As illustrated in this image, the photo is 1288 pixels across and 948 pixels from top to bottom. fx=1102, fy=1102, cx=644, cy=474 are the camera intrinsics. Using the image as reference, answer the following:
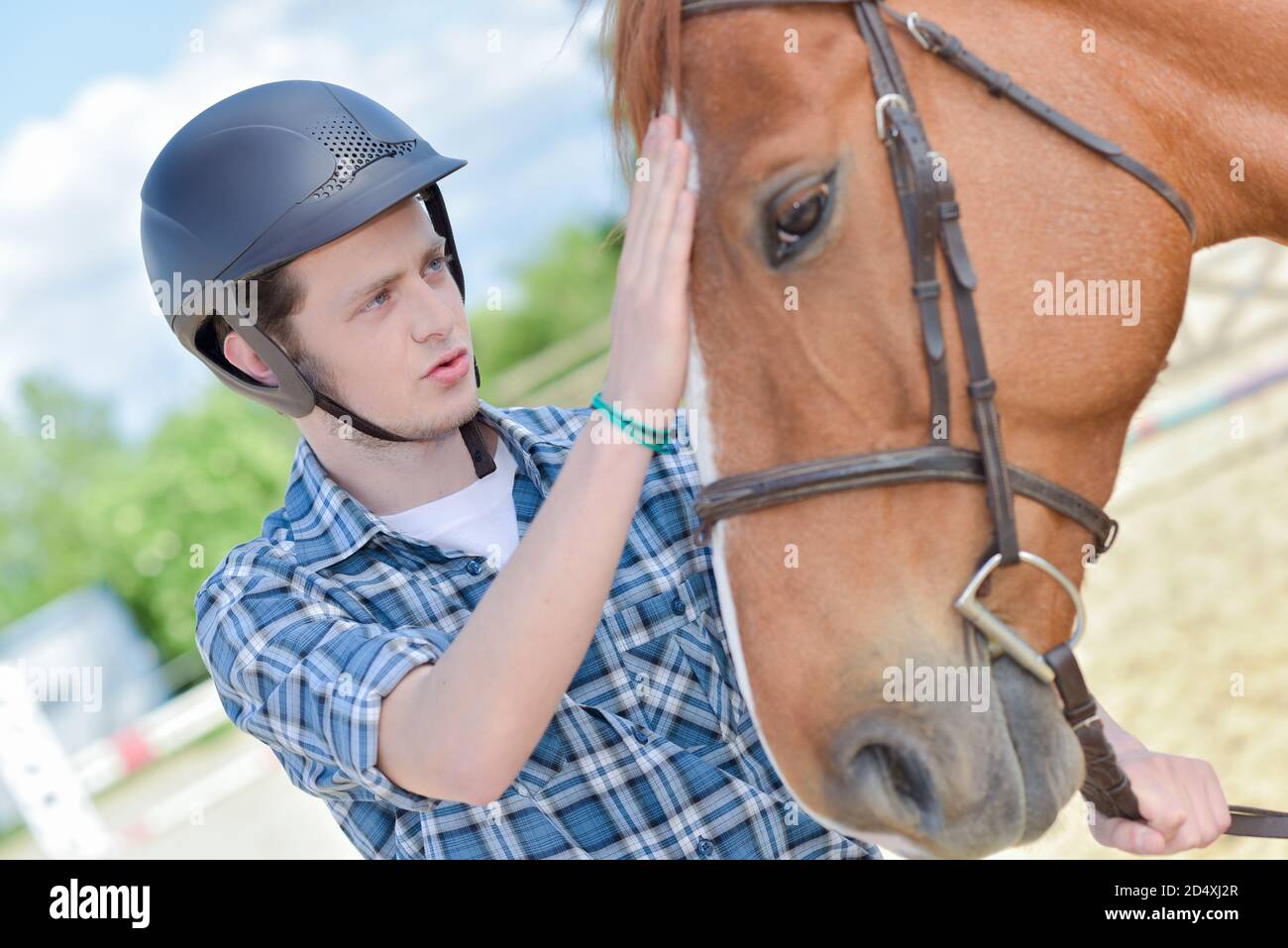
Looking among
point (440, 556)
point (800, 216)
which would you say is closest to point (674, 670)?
point (440, 556)

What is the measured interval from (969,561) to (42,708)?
12728 millimetres

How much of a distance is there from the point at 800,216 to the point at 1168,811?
1074mm

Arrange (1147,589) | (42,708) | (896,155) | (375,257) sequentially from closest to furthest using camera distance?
(896,155)
(375,257)
(1147,589)
(42,708)

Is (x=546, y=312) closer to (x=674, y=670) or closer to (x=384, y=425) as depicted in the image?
(x=384, y=425)

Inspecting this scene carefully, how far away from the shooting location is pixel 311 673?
1663 millimetres

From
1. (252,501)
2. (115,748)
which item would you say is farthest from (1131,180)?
(252,501)

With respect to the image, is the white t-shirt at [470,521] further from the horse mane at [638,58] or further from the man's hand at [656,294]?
the horse mane at [638,58]

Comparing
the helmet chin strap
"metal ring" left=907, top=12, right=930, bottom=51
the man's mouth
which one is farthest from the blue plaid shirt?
"metal ring" left=907, top=12, right=930, bottom=51

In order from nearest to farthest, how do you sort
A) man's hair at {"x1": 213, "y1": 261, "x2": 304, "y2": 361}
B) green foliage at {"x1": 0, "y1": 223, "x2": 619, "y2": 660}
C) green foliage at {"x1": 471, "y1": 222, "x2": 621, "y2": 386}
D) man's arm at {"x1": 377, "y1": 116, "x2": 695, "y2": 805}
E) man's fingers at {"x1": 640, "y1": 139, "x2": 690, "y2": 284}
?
man's arm at {"x1": 377, "y1": 116, "x2": 695, "y2": 805} < man's fingers at {"x1": 640, "y1": 139, "x2": 690, "y2": 284} < man's hair at {"x1": 213, "y1": 261, "x2": 304, "y2": 361} < green foliage at {"x1": 0, "y1": 223, "x2": 619, "y2": 660} < green foliage at {"x1": 471, "y1": 222, "x2": 621, "y2": 386}

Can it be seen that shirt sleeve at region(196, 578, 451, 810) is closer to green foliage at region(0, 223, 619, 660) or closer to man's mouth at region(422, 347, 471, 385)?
man's mouth at region(422, 347, 471, 385)

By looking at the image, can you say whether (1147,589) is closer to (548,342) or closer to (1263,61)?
(1263,61)

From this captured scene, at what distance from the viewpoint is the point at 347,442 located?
2145mm

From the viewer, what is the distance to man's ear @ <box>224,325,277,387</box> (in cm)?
229

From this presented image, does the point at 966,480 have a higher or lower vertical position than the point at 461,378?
lower
